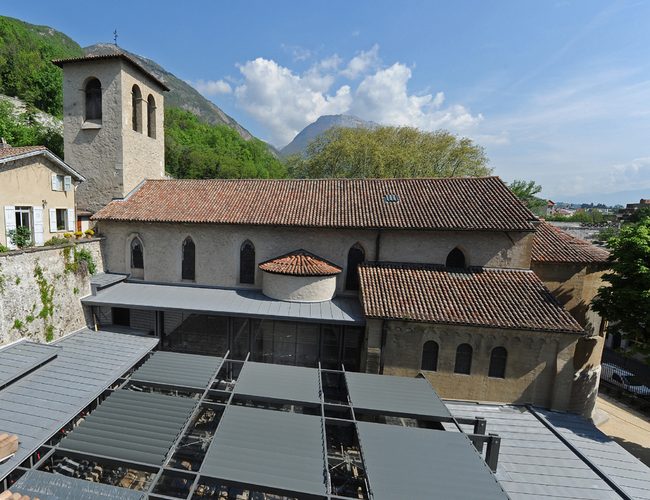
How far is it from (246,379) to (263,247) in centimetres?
816

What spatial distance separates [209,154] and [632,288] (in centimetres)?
5932

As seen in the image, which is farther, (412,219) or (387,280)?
(412,219)

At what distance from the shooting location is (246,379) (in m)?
11.1

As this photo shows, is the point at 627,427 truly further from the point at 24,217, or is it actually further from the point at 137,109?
the point at 137,109

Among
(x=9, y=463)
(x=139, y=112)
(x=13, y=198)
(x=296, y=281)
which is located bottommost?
(x=9, y=463)

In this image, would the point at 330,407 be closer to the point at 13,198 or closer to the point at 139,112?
the point at 13,198

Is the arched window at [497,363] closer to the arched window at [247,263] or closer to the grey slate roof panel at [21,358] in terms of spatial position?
the arched window at [247,263]

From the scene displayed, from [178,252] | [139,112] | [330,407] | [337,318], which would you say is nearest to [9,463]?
[330,407]

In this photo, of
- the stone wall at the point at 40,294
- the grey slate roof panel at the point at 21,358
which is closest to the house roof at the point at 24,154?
the stone wall at the point at 40,294

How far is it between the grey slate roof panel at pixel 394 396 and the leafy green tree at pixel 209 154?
49684 mm

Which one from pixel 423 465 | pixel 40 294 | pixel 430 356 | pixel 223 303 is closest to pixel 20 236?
pixel 40 294

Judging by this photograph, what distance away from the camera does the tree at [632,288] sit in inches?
492

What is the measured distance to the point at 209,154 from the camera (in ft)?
188

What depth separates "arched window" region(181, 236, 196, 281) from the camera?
18406mm
